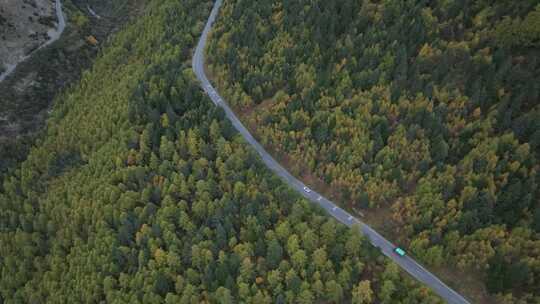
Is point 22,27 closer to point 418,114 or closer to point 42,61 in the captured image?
point 42,61

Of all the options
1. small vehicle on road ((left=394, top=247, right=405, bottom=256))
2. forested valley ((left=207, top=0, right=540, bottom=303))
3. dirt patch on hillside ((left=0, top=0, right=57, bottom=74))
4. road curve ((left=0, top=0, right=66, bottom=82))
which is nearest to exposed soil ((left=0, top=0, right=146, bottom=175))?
dirt patch on hillside ((left=0, top=0, right=57, bottom=74))

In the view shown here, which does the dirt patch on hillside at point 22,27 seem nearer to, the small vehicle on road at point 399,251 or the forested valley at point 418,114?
the forested valley at point 418,114

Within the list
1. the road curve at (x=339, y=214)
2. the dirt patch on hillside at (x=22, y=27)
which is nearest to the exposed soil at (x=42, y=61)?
the dirt patch on hillside at (x=22, y=27)

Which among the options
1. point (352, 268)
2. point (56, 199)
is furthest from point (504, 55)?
point (56, 199)

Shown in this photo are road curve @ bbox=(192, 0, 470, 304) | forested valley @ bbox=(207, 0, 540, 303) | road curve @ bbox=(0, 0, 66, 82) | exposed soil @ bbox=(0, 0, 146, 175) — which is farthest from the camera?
road curve @ bbox=(0, 0, 66, 82)

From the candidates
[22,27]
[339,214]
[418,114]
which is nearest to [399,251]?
[339,214]

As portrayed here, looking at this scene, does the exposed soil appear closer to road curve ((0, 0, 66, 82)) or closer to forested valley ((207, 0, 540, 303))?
road curve ((0, 0, 66, 82))
